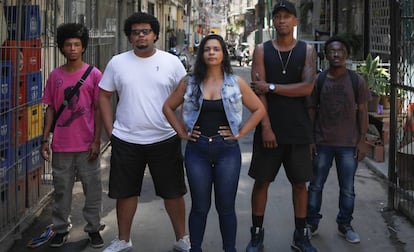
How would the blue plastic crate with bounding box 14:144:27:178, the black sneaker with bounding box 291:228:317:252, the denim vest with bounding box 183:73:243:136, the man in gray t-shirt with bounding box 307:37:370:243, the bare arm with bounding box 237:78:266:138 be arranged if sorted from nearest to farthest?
the denim vest with bounding box 183:73:243:136 < the bare arm with bounding box 237:78:266:138 < the black sneaker with bounding box 291:228:317:252 < the man in gray t-shirt with bounding box 307:37:370:243 < the blue plastic crate with bounding box 14:144:27:178

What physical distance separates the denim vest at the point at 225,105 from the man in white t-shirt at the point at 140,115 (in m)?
0.37

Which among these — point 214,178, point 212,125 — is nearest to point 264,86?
point 212,125

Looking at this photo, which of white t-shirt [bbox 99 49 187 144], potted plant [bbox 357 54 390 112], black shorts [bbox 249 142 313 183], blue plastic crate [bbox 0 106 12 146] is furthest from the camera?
potted plant [bbox 357 54 390 112]

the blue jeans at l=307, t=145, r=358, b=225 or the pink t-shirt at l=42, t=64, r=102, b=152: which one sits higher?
the pink t-shirt at l=42, t=64, r=102, b=152

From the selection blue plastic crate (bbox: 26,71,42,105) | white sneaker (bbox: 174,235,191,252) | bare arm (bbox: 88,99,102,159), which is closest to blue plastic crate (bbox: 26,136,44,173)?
blue plastic crate (bbox: 26,71,42,105)

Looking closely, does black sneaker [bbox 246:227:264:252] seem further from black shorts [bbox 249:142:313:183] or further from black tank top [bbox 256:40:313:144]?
black tank top [bbox 256:40:313:144]

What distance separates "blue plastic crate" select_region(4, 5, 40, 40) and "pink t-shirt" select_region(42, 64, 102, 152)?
1.81 feet

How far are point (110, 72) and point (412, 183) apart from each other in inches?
123

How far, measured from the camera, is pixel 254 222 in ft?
14.9

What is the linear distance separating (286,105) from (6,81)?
224 centimetres

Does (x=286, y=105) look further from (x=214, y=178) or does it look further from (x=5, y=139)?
(x=5, y=139)

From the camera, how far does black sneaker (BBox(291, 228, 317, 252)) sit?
4.44 meters

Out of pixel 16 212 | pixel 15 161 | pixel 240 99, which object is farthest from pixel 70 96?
pixel 240 99

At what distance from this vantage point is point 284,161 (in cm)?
441
